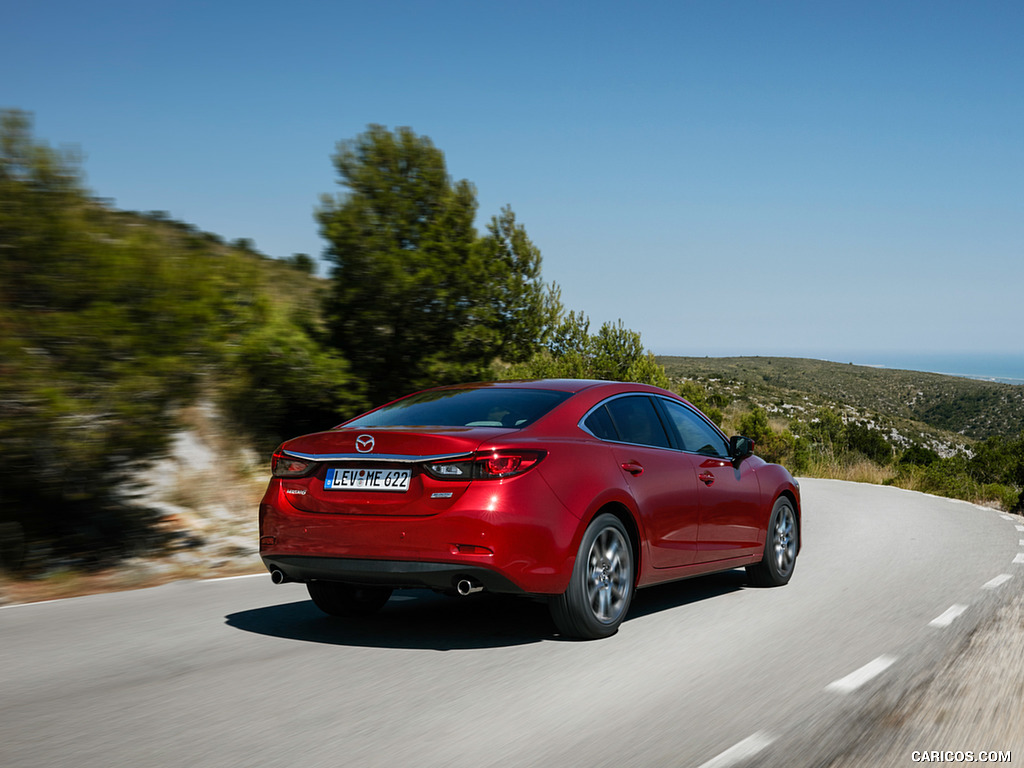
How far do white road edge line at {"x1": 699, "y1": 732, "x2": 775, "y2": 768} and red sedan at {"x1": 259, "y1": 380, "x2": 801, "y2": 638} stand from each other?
165 centimetres

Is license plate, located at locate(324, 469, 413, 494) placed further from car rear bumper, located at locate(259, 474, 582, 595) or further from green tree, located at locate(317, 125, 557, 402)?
green tree, located at locate(317, 125, 557, 402)

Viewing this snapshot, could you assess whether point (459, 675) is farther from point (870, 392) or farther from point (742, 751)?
point (870, 392)

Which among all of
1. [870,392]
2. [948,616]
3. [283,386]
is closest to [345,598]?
[948,616]

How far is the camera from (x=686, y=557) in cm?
705

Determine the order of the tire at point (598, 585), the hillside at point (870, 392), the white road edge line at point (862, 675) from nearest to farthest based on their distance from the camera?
the white road edge line at point (862, 675)
the tire at point (598, 585)
the hillside at point (870, 392)

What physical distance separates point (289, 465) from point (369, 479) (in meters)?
0.66

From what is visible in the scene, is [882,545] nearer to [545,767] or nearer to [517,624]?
[517,624]

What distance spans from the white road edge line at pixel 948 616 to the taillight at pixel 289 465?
419cm

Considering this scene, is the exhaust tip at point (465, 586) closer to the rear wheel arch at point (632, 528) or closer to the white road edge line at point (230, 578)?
the rear wheel arch at point (632, 528)

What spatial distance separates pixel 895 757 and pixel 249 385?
13054 mm

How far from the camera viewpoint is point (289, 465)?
6.09m

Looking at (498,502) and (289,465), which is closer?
(498,502)

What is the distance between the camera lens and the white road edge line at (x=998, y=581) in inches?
331

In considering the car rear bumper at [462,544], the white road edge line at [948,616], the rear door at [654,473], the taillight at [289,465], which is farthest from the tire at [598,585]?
the white road edge line at [948,616]
